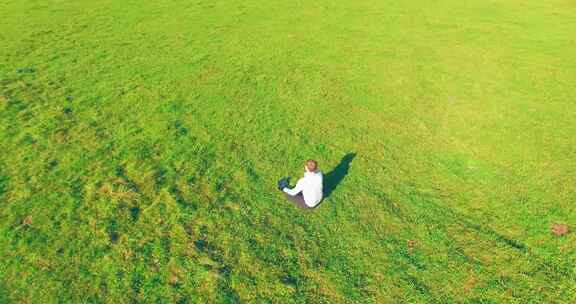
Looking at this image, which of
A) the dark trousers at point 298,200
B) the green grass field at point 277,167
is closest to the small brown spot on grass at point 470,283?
the green grass field at point 277,167

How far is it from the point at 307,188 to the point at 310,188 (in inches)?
3.3

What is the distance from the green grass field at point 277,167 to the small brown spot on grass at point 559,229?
13 cm

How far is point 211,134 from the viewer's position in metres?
10.6

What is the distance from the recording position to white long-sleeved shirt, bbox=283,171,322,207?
25.2ft

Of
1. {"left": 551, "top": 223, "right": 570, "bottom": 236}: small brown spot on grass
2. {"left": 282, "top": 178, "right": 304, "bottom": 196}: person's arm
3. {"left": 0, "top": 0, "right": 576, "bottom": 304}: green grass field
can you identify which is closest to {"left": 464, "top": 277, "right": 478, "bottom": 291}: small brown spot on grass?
{"left": 0, "top": 0, "right": 576, "bottom": 304}: green grass field

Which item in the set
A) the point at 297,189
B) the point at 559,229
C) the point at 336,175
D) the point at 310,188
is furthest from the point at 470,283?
the point at 297,189

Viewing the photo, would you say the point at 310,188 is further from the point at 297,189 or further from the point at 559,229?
the point at 559,229

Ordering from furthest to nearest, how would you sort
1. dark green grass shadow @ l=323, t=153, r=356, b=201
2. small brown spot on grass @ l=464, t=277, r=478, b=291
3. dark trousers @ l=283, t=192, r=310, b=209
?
1. dark green grass shadow @ l=323, t=153, r=356, b=201
2. dark trousers @ l=283, t=192, r=310, b=209
3. small brown spot on grass @ l=464, t=277, r=478, b=291

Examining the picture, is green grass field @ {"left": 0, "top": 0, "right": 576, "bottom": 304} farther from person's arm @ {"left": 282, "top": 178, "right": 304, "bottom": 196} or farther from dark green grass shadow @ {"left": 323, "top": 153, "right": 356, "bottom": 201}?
person's arm @ {"left": 282, "top": 178, "right": 304, "bottom": 196}

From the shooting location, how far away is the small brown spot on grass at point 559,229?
7.92 meters

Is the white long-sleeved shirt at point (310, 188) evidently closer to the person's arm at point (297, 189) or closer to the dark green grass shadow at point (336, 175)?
the person's arm at point (297, 189)

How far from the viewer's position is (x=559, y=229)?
800cm

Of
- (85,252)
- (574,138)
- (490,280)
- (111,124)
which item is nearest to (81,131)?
(111,124)

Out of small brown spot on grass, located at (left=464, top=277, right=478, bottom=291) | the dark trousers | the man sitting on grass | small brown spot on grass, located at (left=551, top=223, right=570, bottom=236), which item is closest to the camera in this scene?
small brown spot on grass, located at (left=464, top=277, right=478, bottom=291)
